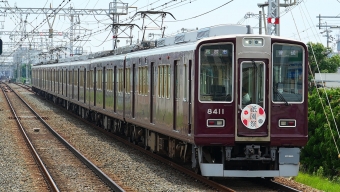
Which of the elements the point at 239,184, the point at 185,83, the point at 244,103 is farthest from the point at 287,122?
the point at 185,83

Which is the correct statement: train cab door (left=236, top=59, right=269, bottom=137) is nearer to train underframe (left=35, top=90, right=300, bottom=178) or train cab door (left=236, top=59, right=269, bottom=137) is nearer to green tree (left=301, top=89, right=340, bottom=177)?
train underframe (left=35, top=90, right=300, bottom=178)

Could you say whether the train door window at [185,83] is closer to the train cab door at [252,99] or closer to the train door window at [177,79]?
the train door window at [177,79]

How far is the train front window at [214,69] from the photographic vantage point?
11875 millimetres

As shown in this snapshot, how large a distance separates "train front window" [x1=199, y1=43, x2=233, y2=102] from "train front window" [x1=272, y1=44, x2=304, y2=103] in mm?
791

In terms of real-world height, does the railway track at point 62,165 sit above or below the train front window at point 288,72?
below

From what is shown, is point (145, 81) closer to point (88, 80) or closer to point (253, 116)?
point (253, 116)

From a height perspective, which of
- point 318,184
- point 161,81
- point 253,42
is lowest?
point 318,184

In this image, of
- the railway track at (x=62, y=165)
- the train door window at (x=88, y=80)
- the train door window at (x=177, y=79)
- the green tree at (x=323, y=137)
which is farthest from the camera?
the train door window at (x=88, y=80)

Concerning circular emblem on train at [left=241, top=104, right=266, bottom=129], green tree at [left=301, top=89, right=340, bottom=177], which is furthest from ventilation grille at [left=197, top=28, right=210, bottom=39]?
green tree at [left=301, top=89, right=340, bottom=177]

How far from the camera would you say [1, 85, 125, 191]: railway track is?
12.4 meters

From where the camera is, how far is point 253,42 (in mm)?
11891

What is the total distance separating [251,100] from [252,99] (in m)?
0.02

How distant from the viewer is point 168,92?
14.1 meters

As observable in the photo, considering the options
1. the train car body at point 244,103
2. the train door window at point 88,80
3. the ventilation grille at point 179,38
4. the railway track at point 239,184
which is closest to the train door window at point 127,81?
the ventilation grille at point 179,38
